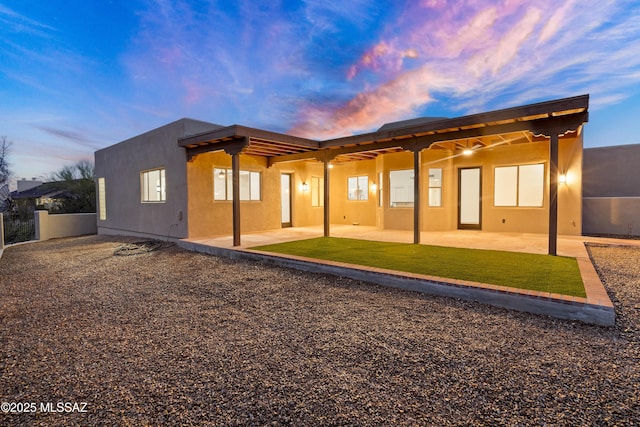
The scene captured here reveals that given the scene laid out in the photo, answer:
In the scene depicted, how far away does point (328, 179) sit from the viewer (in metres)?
9.19

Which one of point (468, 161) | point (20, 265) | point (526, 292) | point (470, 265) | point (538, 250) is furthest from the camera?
point (468, 161)

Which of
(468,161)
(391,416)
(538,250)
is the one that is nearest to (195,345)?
(391,416)

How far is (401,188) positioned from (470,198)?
2.46m

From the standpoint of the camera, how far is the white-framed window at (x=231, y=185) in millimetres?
10031

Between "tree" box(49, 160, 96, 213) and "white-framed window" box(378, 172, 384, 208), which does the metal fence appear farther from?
"white-framed window" box(378, 172, 384, 208)

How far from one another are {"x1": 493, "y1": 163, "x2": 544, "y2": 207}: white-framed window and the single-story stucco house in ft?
0.10

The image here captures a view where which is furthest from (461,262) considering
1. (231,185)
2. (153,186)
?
(153,186)

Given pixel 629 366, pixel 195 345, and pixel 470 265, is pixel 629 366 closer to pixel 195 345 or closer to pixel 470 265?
pixel 470 265

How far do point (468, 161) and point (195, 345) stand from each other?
420 inches

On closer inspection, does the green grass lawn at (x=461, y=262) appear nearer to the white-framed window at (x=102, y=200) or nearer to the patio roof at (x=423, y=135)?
the patio roof at (x=423, y=135)

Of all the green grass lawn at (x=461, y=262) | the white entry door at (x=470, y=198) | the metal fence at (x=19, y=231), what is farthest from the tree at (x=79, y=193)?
the white entry door at (x=470, y=198)

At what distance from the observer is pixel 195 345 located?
2.76 metres

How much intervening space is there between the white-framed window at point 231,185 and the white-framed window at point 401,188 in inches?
199

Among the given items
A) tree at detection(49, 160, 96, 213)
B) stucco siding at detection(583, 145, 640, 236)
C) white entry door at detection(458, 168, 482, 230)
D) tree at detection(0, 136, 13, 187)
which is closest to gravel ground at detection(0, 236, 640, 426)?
white entry door at detection(458, 168, 482, 230)
